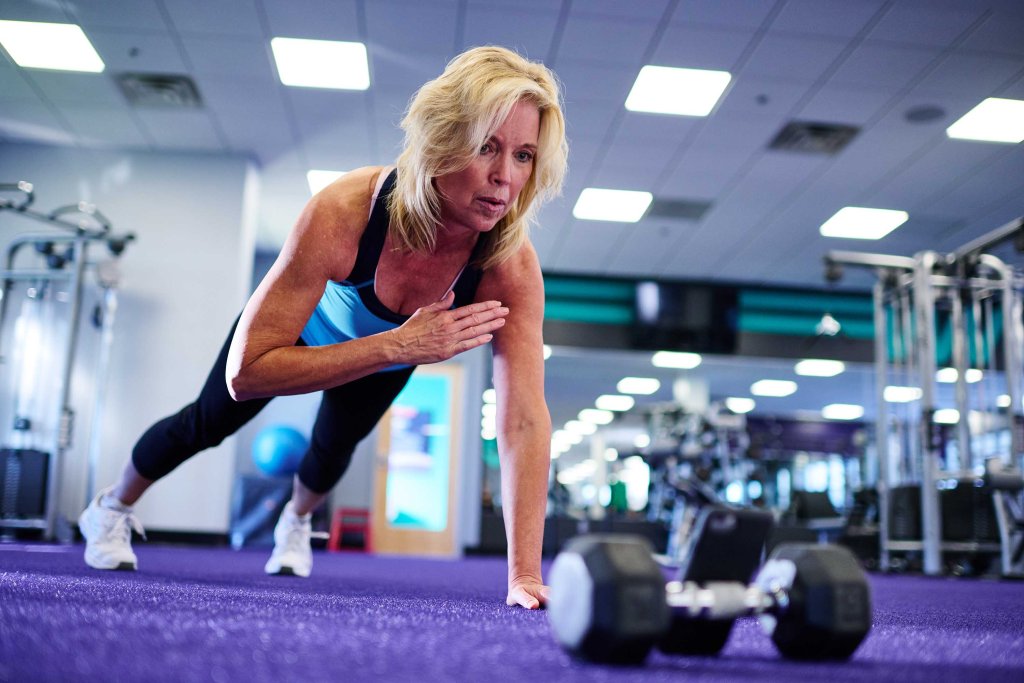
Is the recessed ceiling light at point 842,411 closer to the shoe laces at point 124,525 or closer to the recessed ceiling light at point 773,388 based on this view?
the recessed ceiling light at point 773,388

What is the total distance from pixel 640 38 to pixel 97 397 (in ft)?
13.6

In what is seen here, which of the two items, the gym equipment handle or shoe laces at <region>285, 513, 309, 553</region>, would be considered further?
shoe laces at <region>285, 513, 309, 553</region>

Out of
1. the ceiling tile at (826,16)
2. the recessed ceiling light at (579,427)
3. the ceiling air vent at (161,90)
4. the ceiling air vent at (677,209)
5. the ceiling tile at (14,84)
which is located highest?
the ceiling tile at (14,84)

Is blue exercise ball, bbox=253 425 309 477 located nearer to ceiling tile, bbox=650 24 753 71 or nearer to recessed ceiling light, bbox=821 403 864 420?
ceiling tile, bbox=650 24 753 71

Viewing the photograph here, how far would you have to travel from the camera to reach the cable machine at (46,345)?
214 inches

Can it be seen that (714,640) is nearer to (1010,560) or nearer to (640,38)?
(640,38)

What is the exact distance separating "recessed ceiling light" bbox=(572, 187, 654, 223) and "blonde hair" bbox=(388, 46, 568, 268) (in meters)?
5.31

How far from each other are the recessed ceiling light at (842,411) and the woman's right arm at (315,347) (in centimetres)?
1385

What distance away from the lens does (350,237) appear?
4.90 ft

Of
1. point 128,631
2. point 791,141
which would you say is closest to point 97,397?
point 791,141

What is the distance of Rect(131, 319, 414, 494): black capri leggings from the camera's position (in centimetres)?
186

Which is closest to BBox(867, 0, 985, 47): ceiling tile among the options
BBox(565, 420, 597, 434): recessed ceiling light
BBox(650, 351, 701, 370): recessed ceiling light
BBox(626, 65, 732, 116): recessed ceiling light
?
BBox(626, 65, 732, 116): recessed ceiling light

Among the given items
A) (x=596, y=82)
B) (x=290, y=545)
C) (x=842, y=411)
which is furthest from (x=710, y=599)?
(x=842, y=411)

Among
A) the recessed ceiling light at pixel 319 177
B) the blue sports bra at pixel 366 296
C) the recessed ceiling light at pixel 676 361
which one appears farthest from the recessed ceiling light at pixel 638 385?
the blue sports bra at pixel 366 296
